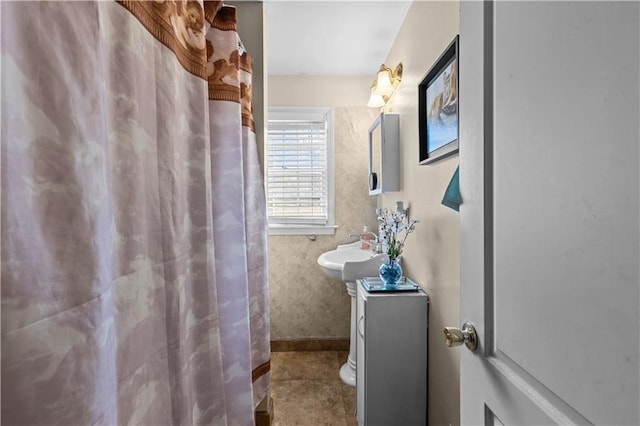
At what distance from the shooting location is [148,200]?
628 mm

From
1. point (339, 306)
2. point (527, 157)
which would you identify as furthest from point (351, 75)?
point (527, 157)

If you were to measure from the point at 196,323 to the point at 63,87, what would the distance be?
60 cm

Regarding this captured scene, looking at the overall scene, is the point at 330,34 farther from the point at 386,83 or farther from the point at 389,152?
the point at 389,152

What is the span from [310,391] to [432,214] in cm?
145

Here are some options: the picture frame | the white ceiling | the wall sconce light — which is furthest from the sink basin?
the white ceiling

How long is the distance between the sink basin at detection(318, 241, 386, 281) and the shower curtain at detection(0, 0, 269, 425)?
3.17ft

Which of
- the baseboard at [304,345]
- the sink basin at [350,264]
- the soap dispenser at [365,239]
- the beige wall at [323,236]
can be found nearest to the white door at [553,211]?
the sink basin at [350,264]

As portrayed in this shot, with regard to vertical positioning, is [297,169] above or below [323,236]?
above

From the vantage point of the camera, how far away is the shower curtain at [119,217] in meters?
0.37

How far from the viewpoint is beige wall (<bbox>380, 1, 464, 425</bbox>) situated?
1.26 m

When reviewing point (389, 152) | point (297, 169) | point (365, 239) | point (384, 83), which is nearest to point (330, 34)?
point (384, 83)

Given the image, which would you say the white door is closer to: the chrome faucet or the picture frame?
the picture frame

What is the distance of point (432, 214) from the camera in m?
1.47

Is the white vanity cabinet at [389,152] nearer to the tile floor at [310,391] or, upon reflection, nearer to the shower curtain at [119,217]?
the shower curtain at [119,217]
